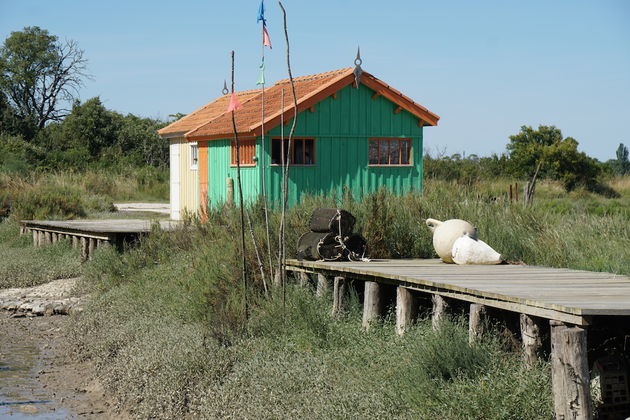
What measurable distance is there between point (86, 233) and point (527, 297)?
13.7 metres

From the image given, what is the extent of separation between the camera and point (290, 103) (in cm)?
2052

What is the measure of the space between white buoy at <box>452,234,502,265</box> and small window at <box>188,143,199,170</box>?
14.7 m

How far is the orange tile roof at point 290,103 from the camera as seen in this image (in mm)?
20141

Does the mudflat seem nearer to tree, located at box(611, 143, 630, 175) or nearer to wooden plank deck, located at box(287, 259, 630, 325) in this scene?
wooden plank deck, located at box(287, 259, 630, 325)

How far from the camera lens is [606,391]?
687 centimetres

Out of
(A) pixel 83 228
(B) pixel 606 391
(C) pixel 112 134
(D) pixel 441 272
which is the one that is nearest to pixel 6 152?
(C) pixel 112 134

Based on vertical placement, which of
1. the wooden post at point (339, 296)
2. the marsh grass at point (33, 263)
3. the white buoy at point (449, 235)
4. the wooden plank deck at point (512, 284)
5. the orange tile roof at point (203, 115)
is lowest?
the marsh grass at point (33, 263)

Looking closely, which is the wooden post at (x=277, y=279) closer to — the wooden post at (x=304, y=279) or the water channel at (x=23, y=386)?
the wooden post at (x=304, y=279)

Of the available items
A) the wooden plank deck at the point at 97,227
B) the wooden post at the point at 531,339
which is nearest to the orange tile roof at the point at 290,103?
the wooden plank deck at the point at 97,227

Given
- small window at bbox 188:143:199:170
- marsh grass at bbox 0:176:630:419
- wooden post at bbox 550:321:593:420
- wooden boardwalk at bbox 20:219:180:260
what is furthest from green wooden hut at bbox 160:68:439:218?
wooden post at bbox 550:321:593:420

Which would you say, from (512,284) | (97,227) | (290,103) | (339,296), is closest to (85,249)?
(97,227)

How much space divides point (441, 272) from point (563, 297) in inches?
98.3

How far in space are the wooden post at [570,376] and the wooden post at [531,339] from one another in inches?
37.6

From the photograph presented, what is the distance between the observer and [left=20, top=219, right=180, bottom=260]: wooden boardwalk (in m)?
18.2
